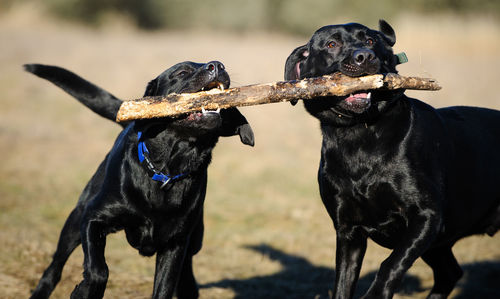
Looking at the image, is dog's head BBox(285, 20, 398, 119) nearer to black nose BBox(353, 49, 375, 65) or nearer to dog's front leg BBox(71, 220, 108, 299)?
black nose BBox(353, 49, 375, 65)

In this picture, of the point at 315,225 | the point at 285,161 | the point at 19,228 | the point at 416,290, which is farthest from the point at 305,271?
the point at 285,161

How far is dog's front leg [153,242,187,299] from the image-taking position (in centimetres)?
451

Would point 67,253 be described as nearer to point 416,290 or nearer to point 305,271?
point 305,271

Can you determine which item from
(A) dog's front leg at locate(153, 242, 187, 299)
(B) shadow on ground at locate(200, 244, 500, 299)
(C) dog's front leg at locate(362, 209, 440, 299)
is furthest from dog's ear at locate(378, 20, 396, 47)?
(B) shadow on ground at locate(200, 244, 500, 299)

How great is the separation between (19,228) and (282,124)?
22.7ft

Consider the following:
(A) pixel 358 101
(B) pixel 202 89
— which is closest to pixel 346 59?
(A) pixel 358 101

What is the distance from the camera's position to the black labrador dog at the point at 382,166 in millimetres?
4137

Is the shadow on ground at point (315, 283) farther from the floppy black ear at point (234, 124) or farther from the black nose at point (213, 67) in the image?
the black nose at point (213, 67)

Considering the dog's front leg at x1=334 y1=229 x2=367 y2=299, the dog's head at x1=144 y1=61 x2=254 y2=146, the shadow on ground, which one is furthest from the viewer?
the shadow on ground

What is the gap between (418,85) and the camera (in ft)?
14.0

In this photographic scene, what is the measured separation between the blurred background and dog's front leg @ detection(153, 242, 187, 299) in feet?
3.14

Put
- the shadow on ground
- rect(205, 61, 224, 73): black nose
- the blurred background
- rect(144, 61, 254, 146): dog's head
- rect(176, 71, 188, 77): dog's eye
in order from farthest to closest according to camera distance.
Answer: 1. the blurred background
2. the shadow on ground
3. rect(176, 71, 188, 77): dog's eye
4. rect(205, 61, 224, 73): black nose
5. rect(144, 61, 254, 146): dog's head

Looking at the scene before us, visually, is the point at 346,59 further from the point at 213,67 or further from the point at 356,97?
the point at 213,67

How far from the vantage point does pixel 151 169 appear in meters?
4.49
